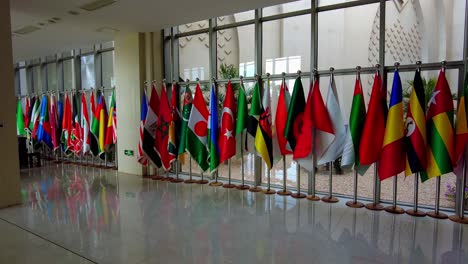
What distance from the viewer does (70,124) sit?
7.98 meters

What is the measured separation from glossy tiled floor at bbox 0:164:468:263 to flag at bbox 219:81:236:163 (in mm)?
672

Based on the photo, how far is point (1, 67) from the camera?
4434mm

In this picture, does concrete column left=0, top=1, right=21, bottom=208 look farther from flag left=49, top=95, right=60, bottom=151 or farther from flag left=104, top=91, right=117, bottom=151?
flag left=49, top=95, right=60, bottom=151

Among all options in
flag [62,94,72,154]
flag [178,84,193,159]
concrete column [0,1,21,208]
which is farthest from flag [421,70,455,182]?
flag [62,94,72,154]

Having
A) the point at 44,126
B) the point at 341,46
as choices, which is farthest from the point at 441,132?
the point at 44,126

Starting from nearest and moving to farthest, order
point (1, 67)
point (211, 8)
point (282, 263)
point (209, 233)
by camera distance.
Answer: point (282, 263) < point (209, 233) < point (1, 67) < point (211, 8)

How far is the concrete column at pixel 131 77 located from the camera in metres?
6.61

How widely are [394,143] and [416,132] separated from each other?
0.90ft

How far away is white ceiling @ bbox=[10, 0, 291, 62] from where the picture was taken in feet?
15.3

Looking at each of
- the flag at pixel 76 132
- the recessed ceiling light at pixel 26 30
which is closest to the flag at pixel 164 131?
the recessed ceiling light at pixel 26 30

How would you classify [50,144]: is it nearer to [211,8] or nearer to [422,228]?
[211,8]

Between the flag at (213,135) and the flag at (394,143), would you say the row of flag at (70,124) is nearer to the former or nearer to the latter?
the flag at (213,135)

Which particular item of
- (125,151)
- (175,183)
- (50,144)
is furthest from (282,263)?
(50,144)

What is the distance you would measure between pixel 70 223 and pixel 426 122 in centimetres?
455
